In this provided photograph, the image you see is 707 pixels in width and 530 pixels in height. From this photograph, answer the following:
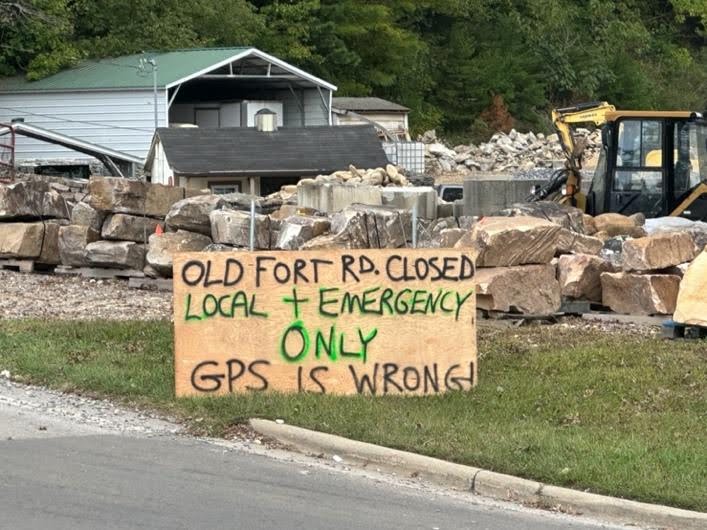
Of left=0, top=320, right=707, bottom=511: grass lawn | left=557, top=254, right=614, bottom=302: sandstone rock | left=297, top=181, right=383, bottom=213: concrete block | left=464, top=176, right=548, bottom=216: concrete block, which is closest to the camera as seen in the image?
left=0, top=320, right=707, bottom=511: grass lawn

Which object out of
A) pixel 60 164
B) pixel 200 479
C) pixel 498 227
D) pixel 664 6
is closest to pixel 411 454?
pixel 200 479

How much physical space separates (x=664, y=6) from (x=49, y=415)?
233 ft

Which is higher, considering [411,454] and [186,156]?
[186,156]

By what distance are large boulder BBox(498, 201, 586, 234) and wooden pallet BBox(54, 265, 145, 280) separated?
227 inches

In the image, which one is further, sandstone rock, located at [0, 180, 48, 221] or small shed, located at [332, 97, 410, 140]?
small shed, located at [332, 97, 410, 140]

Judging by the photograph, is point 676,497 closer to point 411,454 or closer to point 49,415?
point 411,454

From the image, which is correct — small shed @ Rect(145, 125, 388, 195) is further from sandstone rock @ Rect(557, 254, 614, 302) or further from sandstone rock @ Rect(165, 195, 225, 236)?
sandstone rock @ Rect(557, 254, 614, 302)

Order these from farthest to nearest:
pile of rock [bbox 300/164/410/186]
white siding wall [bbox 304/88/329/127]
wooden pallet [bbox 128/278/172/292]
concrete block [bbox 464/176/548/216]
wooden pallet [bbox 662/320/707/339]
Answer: white siding wall [bbox 304/88/329/127] < pile of rock [bbox 300/164/410/186] < concrete block [bbox 464/176/548/216] < wooden pallet [bbox 128/278/172/292] < wooden pallet [bbox 662/320/707/339]

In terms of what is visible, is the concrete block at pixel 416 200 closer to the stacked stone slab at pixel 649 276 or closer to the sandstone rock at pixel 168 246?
the sandstone rock at pixel 168 246

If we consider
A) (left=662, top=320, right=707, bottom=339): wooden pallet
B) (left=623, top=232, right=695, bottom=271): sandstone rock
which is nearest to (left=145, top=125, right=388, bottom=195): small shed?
(left=623, top=232, right=695, bottom=271): sandstone rock

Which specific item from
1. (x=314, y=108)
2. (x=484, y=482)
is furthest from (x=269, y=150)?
(x=484, y=482)

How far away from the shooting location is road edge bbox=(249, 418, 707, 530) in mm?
8055

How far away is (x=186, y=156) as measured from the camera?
3500cm

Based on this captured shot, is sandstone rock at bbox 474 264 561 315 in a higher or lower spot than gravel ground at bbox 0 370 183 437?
higher
